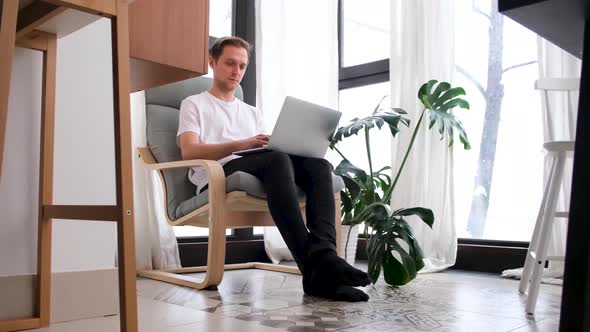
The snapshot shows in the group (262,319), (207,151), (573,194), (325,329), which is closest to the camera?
(573,194)

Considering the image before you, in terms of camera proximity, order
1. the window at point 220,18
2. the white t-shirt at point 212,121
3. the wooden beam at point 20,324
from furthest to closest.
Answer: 1. the window at point 220,18
2. the white t-shirt at point 212,121
3. the wooden beam at point 20,324

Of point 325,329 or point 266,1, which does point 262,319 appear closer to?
point 325,329

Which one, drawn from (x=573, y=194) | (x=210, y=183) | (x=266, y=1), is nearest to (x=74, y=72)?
(x=210, y=183)

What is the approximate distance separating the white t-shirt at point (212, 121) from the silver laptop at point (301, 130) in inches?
10.0

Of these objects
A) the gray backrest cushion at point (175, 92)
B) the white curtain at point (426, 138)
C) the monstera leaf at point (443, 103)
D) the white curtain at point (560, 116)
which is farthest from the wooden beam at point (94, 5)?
the white curtain at point (426, 138)

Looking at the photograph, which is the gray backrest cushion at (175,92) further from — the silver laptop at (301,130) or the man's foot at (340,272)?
the man's foot at (340,272)

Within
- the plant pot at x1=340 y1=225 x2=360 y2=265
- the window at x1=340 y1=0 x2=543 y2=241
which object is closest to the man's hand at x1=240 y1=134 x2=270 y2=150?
the plant pot at x1=340 y1=225 x2=360 y2=265

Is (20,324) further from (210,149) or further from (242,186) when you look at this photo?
(210,149)

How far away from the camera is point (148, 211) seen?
2625 mm

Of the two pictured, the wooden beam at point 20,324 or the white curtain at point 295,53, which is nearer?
the wooden beam at point 20,324

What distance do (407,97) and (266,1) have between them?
3.62ft

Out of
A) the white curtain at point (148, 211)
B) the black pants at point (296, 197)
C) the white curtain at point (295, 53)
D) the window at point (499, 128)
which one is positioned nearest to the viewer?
the black pants at point (296, 197)

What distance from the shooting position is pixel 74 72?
1491 mm

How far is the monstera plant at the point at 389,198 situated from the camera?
2.06m
